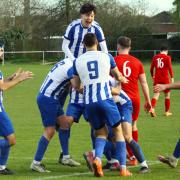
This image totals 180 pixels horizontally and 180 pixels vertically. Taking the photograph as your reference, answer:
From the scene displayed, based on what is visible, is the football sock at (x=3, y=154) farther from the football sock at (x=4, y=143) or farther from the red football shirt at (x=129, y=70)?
the red football shirt at (x=129, y=70)

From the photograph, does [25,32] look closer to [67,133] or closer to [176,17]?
[176,17]

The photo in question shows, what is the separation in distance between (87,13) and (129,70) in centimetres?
124

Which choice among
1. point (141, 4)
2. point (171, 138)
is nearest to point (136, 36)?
point (141, 4)

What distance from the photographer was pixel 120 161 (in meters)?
8.50

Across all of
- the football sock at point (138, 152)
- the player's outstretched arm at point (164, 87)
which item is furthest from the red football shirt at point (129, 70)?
the football sock at point (138, 152)

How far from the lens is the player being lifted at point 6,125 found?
326 inches

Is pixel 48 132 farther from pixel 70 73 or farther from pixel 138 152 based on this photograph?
pixel 138 152

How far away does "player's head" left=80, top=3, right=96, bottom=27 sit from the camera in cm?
966

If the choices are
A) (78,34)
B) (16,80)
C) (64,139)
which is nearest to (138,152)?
(64,139)

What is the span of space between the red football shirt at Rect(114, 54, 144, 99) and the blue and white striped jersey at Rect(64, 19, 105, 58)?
33.3 inches

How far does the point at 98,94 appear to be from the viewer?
27.3ft

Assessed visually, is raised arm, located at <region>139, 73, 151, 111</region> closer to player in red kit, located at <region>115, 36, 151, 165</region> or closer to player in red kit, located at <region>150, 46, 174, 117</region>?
player in red kit, located at <region>115, 36, 151, 165</region>

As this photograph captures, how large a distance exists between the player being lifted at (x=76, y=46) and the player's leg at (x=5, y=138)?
4.11 feet

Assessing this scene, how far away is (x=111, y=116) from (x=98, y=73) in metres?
0.63
